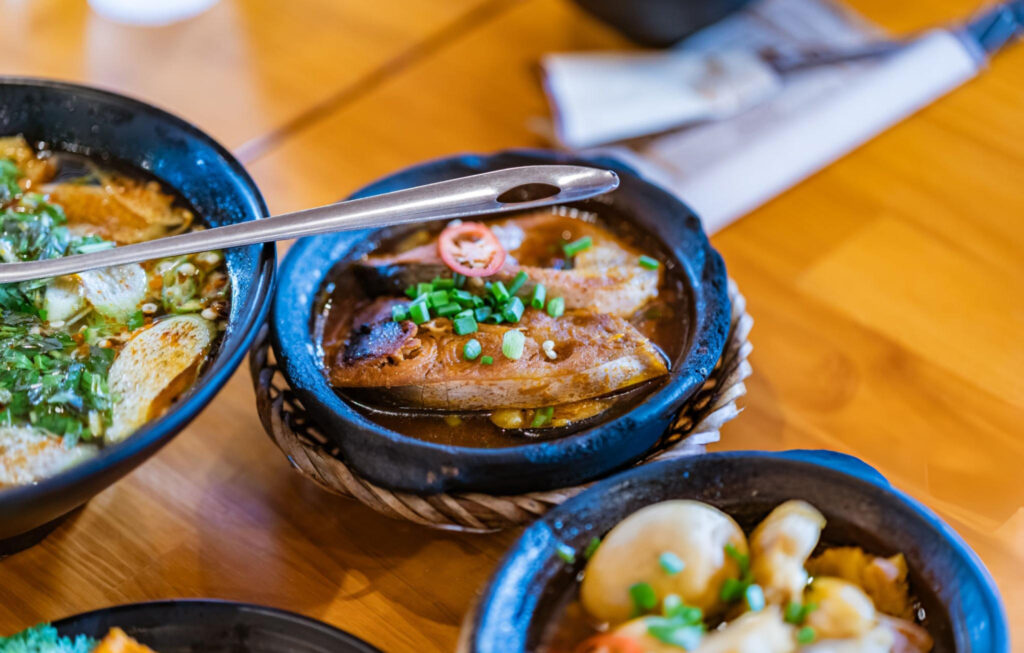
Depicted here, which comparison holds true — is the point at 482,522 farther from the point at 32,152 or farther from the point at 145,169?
the point at 32,152

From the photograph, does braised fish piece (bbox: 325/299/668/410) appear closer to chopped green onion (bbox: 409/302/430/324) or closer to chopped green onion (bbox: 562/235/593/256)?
chopped green onion (bbox: 409/302/430/324)

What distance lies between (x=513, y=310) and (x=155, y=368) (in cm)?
54

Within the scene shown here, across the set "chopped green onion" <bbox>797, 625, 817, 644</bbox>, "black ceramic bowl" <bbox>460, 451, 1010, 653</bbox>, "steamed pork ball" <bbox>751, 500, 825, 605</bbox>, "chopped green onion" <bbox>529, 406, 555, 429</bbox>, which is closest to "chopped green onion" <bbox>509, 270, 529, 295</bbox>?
"chopped green onion" <bbox>529, 406, 555, 429</bbox>

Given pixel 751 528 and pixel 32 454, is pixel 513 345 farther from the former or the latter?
pixel 32 454

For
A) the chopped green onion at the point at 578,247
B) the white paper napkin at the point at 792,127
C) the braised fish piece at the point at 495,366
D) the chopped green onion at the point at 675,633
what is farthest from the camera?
the white paper napkin at the point at 792,127

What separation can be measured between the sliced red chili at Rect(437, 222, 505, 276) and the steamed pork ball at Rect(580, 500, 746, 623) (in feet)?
1.84

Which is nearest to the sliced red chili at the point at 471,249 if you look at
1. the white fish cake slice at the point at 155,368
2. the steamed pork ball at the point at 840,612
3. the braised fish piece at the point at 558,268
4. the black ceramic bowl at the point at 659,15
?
the braised fish piece at the point at 558,268

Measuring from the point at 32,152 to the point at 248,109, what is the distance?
2.20ft

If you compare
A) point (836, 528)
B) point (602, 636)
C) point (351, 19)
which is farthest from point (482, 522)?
point (351, 19)

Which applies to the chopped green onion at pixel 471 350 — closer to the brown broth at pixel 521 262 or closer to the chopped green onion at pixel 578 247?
the brown broth at pixel 521 262

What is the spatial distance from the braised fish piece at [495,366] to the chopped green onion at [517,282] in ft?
0.27

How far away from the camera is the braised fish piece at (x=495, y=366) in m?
1.37

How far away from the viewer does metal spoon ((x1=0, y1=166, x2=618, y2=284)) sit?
1.37 m

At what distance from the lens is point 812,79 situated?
2.42 m
